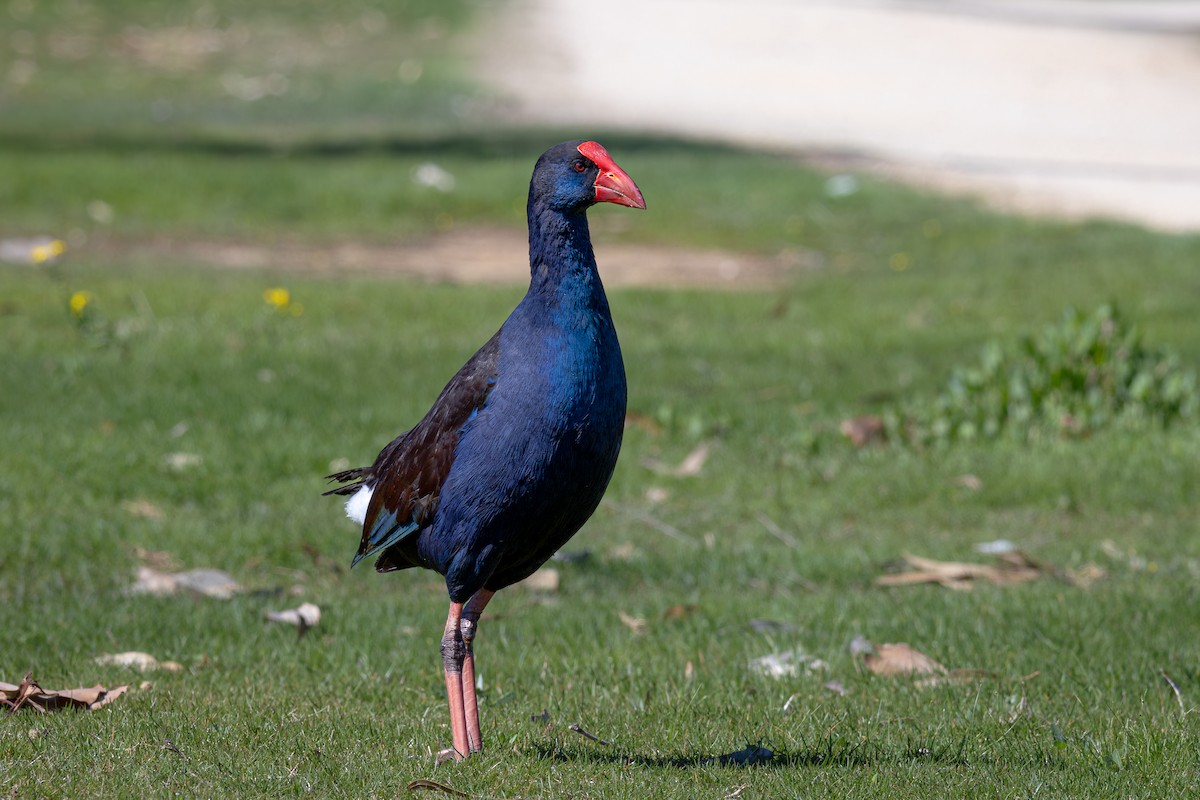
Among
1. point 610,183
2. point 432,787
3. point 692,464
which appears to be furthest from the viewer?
point 692,464

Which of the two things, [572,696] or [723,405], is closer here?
[572,696]

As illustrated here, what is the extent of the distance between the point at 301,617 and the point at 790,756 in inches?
90.9

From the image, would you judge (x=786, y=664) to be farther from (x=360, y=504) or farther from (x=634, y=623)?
(x=360, y=504)

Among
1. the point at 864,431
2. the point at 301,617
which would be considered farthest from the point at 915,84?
the point at 301,617

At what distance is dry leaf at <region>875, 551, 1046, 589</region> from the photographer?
6.68 metres

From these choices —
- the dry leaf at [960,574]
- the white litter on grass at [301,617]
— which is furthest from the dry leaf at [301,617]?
the dry leaf at [960,574]

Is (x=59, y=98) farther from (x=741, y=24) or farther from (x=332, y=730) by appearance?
(x=332, y=730)

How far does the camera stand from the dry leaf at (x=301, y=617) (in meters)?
5.82

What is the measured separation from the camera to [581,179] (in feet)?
14.0

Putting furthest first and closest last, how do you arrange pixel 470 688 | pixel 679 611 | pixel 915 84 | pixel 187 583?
pixel 915 84 < pixel 187 583 < pixel 679 611 < pixel 470 688

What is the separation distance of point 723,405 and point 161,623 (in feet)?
14.0

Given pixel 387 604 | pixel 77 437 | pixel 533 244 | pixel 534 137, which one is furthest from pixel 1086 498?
pixel 534 137

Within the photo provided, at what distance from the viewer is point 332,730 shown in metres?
4.51

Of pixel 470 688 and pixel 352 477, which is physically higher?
pixel 352 477
